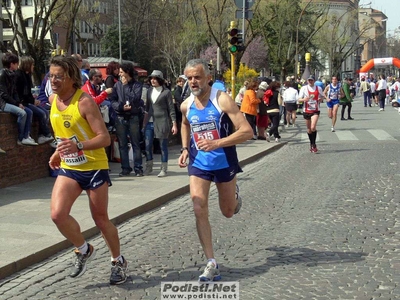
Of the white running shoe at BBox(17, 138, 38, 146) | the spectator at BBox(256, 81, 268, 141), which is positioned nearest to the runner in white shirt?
the spectator at BBox(256, 81, 268, 141)

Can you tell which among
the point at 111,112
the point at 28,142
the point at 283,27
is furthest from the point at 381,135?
the point at 283,27

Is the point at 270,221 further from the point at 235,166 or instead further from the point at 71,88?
the point at 71,88

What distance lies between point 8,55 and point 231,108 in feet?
20.2

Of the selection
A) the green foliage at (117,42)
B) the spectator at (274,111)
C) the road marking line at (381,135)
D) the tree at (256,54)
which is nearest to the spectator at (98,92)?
the spectator at (274,111)

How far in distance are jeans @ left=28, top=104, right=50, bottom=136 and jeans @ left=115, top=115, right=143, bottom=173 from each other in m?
1.14

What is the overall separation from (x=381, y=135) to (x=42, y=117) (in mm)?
12735

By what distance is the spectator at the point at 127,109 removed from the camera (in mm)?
11875

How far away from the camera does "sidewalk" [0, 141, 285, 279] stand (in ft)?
22.6

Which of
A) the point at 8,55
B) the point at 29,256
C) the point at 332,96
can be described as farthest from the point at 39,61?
the point at 29,256

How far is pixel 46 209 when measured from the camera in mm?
9070

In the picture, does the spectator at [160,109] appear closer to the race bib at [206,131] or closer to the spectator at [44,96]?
the spectator at [44,96]

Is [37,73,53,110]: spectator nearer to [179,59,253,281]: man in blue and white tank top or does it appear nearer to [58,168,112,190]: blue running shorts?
[179,59,253,281]: man in blue and white tank top

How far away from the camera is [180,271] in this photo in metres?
6.23

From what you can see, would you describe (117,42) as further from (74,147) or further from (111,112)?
(74,147)
